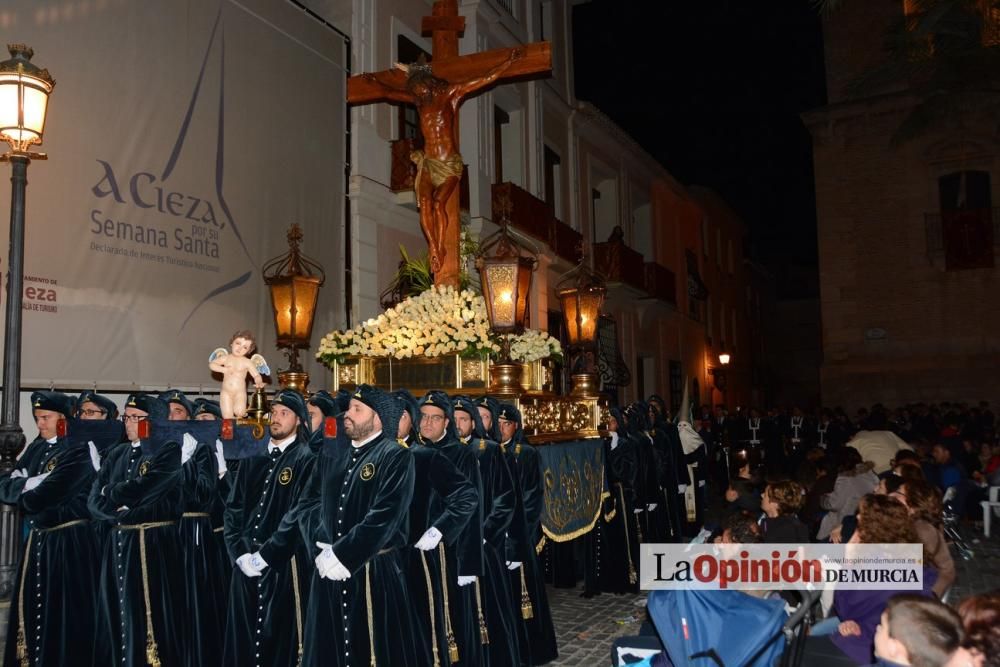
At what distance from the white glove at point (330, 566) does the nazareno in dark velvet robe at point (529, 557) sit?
81.5 inches

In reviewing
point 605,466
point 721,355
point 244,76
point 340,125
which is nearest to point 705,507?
point 605,466

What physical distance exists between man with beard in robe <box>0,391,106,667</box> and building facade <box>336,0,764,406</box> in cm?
778

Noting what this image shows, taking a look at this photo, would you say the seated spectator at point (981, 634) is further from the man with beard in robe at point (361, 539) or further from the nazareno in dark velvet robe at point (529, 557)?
the nazareno in dark velvet robe at point (529, 557)

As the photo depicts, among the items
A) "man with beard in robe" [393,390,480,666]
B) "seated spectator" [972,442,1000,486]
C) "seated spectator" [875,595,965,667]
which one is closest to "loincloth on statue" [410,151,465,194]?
"man with beard in robe" [393,390,480,666]

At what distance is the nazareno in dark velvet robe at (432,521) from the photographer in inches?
212

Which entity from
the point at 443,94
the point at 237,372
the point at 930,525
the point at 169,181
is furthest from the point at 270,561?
the point at 169,181

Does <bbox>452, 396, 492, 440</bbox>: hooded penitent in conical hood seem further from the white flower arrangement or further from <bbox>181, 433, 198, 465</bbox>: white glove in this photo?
<bbox>181, 433, 198, 465</bbox>: white glove

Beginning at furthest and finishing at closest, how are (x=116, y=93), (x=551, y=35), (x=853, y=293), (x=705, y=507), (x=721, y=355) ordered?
(x=721, y=355) → (x=853, y=293) → (x=551, y=35) → (x=705, y=507) → (x=116, y=93)

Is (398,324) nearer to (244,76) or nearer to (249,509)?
(249,509)

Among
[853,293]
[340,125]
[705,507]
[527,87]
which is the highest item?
[527,87]

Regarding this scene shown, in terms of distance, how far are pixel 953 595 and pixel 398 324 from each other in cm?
609

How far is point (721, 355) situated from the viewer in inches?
1275

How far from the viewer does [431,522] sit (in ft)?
18.0

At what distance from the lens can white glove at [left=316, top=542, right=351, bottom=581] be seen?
4789 millimetres
